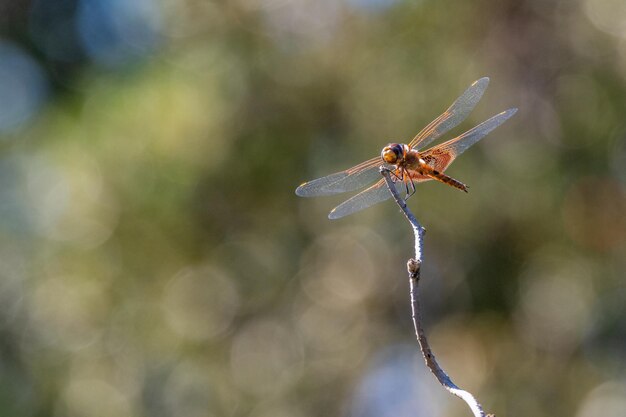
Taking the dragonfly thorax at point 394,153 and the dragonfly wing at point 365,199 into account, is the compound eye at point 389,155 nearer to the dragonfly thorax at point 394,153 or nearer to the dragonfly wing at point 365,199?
the dragonfly thorax at point 394,153

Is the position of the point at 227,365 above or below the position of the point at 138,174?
below

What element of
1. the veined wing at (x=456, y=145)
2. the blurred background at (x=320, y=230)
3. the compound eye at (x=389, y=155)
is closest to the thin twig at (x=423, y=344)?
the compound eye at (x=389, y=155)

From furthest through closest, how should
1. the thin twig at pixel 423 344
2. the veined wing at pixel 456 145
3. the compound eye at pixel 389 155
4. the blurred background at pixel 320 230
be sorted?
the blurred background at pixel 320 230 < the veined wing at pixel 456 145 < the compound eye at pixel 389 155 < the thin twig at pixel 423 344

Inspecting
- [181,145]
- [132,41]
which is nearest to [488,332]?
[181,145]

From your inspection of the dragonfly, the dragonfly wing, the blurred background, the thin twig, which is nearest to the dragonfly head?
the dragonfly

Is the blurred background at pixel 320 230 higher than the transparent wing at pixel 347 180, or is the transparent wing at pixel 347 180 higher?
the blurred background at pixel 320 230

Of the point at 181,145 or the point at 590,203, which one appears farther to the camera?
the point at 181,145

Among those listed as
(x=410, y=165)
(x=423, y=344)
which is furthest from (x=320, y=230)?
(x=423, y=344)

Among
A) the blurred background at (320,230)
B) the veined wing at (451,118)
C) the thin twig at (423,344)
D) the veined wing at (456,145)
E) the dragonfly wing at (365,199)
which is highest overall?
the blurred background at (320,230)

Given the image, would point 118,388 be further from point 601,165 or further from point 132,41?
point 601,165
